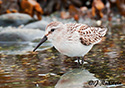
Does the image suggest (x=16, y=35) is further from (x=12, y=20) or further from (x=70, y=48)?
(x=70, y=48)

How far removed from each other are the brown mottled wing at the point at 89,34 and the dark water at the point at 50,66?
0.66m

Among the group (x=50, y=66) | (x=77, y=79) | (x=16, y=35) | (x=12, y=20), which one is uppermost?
(x=12, y=20)

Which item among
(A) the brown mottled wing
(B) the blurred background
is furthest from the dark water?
(A) the brown mottled wing

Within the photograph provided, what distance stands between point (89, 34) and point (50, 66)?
51.3 inches

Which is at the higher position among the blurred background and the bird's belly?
the bird's belly

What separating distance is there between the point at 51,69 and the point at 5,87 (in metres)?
1.75

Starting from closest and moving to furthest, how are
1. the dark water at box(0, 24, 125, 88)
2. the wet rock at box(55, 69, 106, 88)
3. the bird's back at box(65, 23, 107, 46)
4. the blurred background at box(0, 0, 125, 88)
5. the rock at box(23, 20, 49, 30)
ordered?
the wet rock at box(55, 69, 106, 88)
the dark water at box(0, 24, 125, 88)
the blurred background at box(0, 0, 125, 88)
the bird's back at box(65, 23, 107, 46)
the rock at box(23, 20, 49, 30)

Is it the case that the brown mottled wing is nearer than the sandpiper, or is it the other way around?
the sandpiper

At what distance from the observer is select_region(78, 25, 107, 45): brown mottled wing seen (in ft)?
25.1

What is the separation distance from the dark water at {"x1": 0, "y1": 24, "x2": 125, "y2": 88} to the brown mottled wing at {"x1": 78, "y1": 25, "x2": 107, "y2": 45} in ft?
2.15

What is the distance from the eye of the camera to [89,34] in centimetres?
810

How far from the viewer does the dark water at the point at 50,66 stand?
6.68 m

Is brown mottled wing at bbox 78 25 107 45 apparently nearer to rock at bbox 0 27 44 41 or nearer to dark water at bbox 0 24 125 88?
dark water at bbox 0 24 125 88

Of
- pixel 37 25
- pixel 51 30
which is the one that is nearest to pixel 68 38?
→ pixel 51 30
